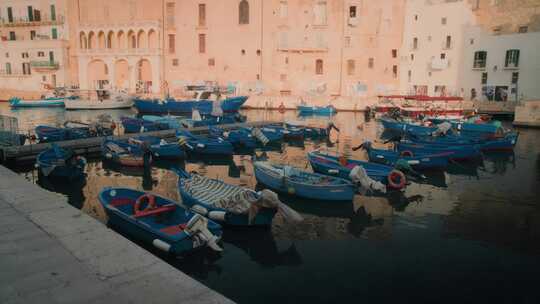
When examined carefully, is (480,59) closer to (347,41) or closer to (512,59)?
(512,59)

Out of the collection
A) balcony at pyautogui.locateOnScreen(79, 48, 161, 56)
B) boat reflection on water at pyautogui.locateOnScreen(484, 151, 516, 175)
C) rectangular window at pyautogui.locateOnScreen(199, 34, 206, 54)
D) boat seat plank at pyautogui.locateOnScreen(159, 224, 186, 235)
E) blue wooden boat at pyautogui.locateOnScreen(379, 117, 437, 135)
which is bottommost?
boat reflection on water at pyautogui.locateOnScreen(484, 151, 516, 175)

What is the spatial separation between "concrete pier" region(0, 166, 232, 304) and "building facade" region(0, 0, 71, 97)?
4421cm

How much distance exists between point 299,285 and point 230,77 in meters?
39.2

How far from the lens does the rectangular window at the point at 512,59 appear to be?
1346 inches

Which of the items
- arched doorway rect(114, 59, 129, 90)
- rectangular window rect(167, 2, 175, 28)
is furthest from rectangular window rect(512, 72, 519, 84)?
arched doorway rect(114, 59, 129, 90)

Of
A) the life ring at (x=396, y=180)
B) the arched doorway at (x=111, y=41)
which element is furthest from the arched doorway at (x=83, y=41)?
the life ring at (x=396, y=180)

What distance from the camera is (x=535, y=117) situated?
2955 centimetres

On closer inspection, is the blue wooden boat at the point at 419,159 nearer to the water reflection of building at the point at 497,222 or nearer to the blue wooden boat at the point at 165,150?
the water reflection of building at the point at 497,222

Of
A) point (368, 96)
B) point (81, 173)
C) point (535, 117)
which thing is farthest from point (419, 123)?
point (81, 173)

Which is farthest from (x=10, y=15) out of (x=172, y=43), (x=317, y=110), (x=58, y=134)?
(x=58, y=134)

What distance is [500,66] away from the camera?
115 feet

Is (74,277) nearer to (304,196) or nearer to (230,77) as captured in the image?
(304,196)

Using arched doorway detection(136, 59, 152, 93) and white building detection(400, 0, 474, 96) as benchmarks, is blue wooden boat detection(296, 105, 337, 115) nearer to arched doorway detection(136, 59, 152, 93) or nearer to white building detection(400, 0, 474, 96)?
white building detection(400, 0, 474, 96)

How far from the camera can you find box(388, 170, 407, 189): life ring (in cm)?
1277
